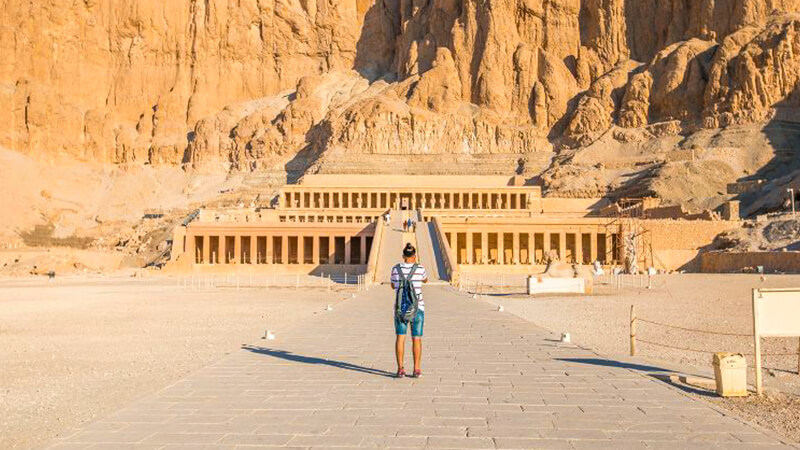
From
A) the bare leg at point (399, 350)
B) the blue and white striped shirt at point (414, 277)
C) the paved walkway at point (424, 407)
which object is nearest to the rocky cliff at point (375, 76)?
the paved walkway at point (424, 407)

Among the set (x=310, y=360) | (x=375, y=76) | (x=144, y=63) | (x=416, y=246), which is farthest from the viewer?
(x=375, y=76)

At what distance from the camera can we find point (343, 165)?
98812mm

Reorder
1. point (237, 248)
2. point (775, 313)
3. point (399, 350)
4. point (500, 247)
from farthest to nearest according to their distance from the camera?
point (237, 248) → point (500, 247) → point (399, 350) → point (775, 313)

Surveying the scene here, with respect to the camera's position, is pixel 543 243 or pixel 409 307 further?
pixel 543 243

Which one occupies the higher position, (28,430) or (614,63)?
(614,63)

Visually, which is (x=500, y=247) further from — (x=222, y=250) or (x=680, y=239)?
(x=222, y=250)

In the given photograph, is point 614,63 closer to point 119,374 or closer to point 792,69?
point 792,69

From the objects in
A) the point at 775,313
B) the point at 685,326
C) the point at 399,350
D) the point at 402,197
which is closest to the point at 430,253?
the point at 685,326

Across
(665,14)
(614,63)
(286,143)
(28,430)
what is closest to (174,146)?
(286,143)

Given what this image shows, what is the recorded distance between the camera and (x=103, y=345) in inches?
598

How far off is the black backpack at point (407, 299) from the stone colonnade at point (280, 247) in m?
48.5

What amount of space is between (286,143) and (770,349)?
106m

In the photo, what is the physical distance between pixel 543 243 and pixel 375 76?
8188cm

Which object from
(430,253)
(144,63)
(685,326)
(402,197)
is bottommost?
(685,326)
